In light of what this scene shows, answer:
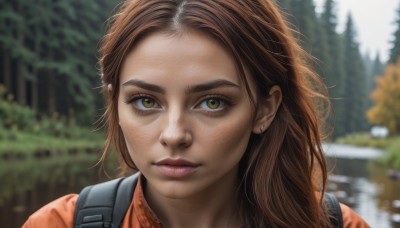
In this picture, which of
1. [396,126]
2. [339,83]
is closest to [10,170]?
[396,126]

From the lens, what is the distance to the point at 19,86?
27.7 metres

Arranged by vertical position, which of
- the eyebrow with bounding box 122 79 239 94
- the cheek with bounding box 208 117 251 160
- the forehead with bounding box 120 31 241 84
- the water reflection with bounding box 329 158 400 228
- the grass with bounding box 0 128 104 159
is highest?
the forehead with bounding box 120 31 241 84

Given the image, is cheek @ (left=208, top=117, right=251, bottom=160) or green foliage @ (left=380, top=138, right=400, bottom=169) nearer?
cheek @ (left=208, top=117, right=251, bottom=160)

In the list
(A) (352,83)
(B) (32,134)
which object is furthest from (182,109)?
(A) (352,83)

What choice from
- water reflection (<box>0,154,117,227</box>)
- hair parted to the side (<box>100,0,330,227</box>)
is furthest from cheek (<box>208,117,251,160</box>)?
water reflection (<box>0,154,117,227</box>)

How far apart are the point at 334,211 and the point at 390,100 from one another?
118 ft

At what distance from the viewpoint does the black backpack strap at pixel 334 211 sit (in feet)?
7.09

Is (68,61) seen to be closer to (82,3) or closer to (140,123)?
(82,3)

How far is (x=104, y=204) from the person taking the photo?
194cm

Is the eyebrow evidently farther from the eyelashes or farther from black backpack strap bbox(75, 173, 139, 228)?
black backpack strap bbox(75, 173, 139, 228)

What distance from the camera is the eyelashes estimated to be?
1.84 m

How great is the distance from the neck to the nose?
33cm

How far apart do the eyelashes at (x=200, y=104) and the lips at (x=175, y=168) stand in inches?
6.5

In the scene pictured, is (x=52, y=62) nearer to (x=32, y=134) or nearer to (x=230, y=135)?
(x=32, y=134)
